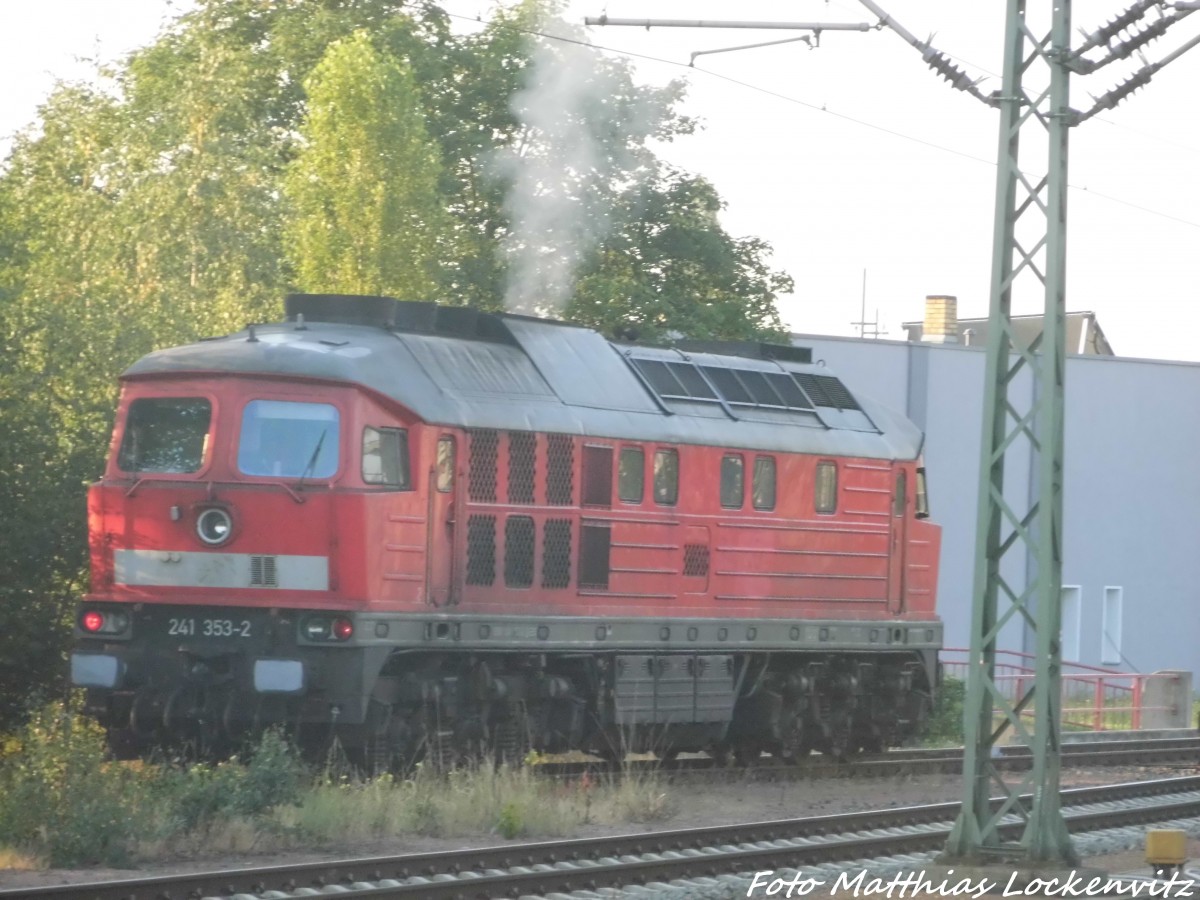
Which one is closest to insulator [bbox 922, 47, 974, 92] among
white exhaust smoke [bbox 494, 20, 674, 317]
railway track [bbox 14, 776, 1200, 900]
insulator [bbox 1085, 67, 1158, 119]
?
insulator [bbox 1085, 67, 1158, 119]

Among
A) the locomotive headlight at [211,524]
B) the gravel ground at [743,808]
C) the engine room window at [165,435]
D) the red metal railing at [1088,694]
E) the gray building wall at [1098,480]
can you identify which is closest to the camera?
the gravel ground at [743,808]

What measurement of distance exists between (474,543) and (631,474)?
7.27ft

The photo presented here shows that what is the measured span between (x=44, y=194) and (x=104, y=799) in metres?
21.6

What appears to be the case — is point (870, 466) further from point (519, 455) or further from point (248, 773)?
point (248, 773)

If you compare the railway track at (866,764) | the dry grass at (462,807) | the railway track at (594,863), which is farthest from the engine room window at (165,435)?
the railway track at (594,863)

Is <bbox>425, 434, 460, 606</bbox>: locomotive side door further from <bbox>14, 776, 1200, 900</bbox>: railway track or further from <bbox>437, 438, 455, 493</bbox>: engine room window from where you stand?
<bbox>14, 776, 1200, 900</bbox>: railway track

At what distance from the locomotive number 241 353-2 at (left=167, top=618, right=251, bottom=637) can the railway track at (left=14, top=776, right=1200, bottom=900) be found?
3575mm

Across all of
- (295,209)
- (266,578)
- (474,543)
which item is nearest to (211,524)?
(266,578)

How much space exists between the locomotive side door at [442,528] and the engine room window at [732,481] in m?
3.80

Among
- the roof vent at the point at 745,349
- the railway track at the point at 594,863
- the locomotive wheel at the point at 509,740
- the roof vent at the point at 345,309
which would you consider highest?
the roof vent at the point at 745,349

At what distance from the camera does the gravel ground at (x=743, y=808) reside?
12539 millimetres

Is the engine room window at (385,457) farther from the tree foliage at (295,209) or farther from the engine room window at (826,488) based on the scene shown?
the engine room window at (826,488)

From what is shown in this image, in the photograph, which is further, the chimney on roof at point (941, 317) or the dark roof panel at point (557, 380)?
the chimney on roof at point (941, 317)

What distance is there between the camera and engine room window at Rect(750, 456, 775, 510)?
65.5 feet
